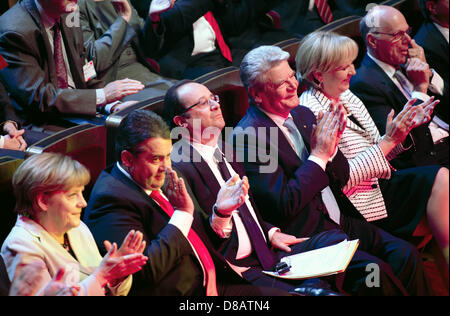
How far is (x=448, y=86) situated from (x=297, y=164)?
1.12m

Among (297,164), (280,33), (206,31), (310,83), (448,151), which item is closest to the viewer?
(297,164)

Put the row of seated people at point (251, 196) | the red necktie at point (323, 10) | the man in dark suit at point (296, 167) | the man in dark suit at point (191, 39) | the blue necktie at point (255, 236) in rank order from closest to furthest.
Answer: the row of seated people at point (251, 196), the blue necktie at point (255, 236), the man in dark suit at point (296, 167), the man in dark suit at point (191, 39), the red necktie at point (323, 10)

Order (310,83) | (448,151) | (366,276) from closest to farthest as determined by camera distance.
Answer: (366,276) < (310,83) < (448,151)

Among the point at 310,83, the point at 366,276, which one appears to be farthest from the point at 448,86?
the point at 366,276

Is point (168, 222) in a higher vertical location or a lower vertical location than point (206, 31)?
higher

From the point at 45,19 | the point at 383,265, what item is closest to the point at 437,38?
the point at 383,265

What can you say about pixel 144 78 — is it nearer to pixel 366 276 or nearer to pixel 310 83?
pixel 310 83

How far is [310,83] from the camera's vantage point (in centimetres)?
269

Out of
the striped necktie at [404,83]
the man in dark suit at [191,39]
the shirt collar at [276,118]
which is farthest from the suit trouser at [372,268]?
the man in dark suit at [191,39]

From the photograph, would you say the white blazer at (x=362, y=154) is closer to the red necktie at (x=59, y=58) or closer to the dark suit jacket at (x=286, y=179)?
the dark suit jacket at (x=286, y=179)

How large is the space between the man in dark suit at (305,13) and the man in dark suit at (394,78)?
1136 mm

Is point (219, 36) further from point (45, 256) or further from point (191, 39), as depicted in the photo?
point (45, 256)

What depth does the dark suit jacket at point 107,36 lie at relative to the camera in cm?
310

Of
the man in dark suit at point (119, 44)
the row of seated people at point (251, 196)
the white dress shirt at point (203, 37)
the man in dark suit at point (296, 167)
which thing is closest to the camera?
the row of seated people at point (251, 196)
